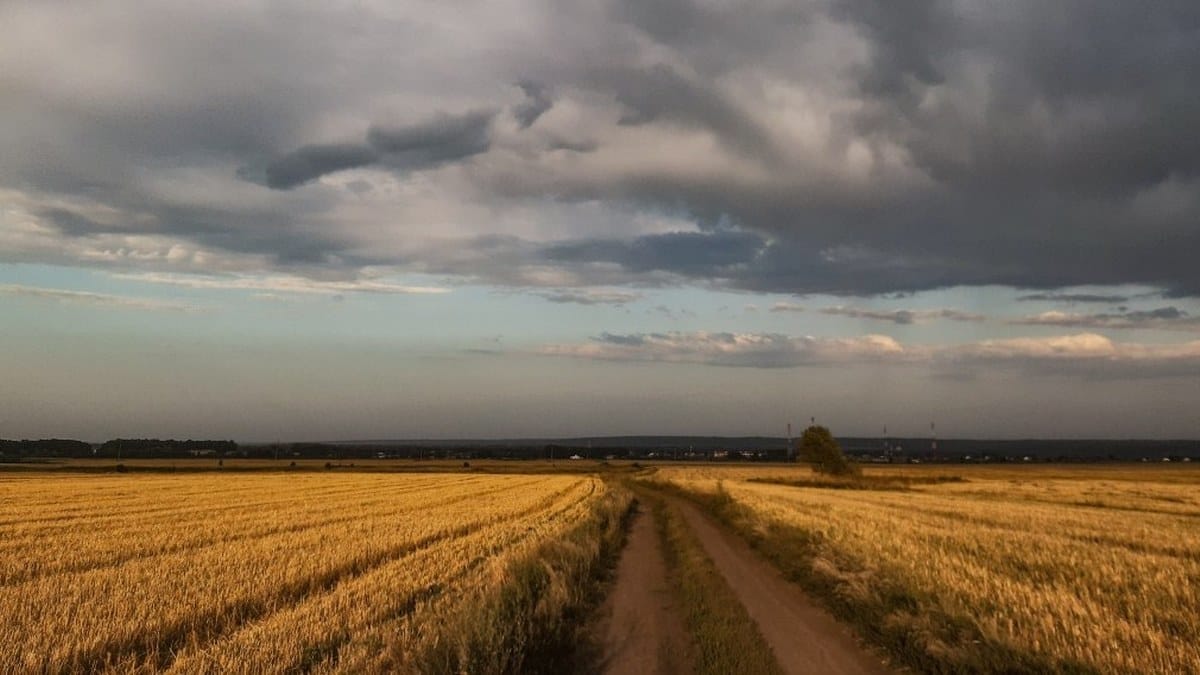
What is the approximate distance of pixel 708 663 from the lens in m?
10.1

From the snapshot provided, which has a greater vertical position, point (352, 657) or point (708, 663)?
point (352, 657)

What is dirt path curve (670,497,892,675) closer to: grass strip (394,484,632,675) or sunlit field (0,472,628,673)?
grass strip (394,484,632,675)

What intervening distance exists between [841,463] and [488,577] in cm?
8035

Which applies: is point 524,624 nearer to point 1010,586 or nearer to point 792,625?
point 792,625

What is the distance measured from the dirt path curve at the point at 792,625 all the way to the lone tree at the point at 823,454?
231 feet

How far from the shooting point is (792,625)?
496 inches

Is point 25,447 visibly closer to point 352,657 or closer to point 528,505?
point 528,505

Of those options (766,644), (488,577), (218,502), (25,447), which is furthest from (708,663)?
(25,447)

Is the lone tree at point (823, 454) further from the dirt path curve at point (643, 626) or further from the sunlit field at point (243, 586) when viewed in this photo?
the dirt path curve at point (643, 626)

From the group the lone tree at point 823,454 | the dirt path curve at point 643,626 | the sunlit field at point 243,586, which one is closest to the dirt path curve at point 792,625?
the dirt path curve at point 643,626

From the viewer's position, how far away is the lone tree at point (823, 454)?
8769 cm

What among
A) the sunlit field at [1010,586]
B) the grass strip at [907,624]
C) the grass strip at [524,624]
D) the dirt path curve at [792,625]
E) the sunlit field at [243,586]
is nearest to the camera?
the grass strip at [524,624]

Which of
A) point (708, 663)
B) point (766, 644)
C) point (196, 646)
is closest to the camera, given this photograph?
point (196, 646)

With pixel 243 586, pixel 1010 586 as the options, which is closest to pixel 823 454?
pixel 1010 586
